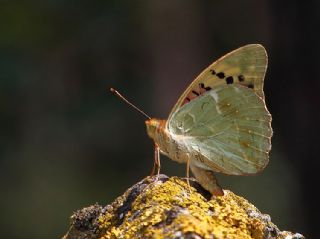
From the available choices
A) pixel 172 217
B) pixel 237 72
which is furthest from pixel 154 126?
pixel 172 217

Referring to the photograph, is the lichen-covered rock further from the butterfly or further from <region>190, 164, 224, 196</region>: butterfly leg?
the butterfly

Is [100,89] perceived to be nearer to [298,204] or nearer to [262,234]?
[298,204]

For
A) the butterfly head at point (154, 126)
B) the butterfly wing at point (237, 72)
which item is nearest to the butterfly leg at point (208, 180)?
the butterfly head at point (154, 126)

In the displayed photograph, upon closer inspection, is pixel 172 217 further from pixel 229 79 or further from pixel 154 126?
pixel 229 79

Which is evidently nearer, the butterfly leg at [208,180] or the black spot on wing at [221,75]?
the butterfly leg at [208,180]

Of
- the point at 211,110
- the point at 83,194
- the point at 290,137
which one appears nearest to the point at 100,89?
the point at 83,194

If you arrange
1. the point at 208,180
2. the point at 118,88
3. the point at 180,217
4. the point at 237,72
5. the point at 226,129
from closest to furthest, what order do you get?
the point at 180,217, the point at 208,180, the point at 237,72, the point at 226,129, the point at 118,88

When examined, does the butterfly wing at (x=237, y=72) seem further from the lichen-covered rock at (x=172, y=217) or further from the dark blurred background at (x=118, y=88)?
the dark blurred background at (x=118, y=88)
